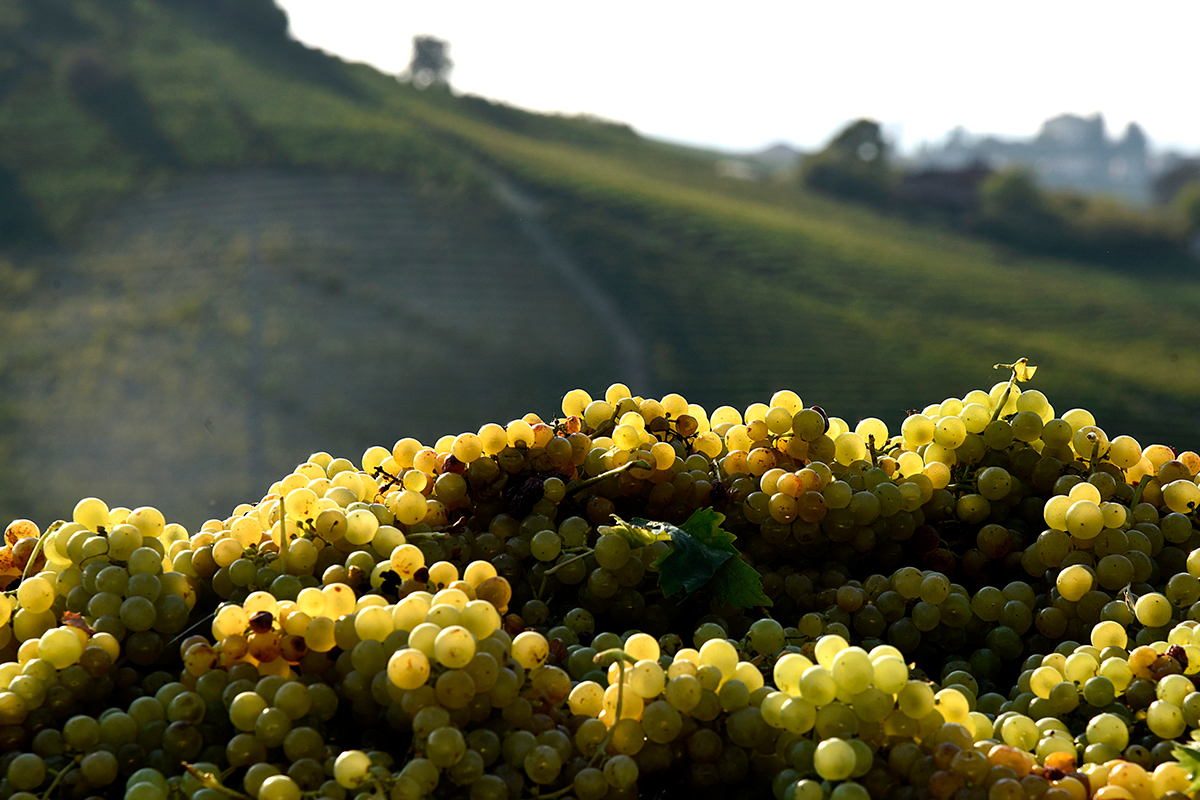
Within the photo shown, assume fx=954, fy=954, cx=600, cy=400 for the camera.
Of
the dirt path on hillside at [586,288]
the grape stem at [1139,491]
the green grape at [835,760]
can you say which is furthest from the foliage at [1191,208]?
the green grape at [835,760]

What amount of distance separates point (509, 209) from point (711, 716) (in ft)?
74.6

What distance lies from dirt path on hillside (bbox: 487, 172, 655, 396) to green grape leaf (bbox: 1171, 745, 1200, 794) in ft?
48.8

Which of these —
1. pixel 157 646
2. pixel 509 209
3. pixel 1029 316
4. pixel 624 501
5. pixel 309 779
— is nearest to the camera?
pixel 309 779

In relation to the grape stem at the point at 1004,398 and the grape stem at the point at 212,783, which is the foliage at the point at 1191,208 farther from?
the grape stem at the point at 212,783

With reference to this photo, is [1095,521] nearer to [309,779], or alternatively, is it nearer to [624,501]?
[624,501]

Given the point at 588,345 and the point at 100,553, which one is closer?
the point at 100,553

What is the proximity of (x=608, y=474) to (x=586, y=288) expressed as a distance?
19.7m

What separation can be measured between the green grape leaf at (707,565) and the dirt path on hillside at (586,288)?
14.6m

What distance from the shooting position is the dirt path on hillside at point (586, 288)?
691 inches

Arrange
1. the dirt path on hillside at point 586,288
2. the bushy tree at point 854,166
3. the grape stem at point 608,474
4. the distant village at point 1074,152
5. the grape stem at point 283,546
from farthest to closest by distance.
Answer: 1. the distant village at point 1074,152
2. the bushy tree at point 854,166
3. the dirt path on hillside at point 586,288
4. the grape stem at point 608,474
5. the grape stem at point 283,546

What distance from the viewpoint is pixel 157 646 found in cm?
78

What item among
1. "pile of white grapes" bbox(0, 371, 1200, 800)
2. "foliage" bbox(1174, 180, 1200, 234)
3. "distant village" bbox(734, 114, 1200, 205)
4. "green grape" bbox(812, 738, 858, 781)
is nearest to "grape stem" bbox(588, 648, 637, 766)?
"pile of white grapes" bbox(0, 371, 1200, 800)

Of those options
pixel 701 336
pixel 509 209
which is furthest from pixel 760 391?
pixel 509 209

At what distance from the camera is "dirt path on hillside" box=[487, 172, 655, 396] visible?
57.6 feet
